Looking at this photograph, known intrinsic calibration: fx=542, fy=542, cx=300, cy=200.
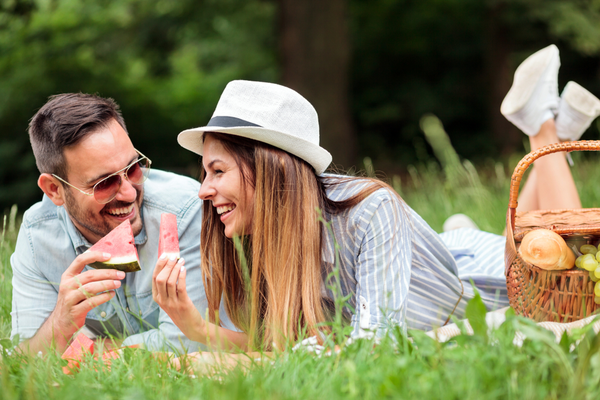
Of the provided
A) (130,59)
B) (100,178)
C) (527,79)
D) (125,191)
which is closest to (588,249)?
(527,79)

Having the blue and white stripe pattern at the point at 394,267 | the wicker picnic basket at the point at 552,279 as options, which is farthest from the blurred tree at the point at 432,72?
the wicker picnic basket at the point at 552,279

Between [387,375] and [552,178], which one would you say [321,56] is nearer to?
[552,178]

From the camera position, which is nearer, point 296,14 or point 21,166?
point 296,14

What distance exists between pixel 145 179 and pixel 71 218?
452mm

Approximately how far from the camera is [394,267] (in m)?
2.41

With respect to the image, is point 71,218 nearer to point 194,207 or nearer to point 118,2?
point 194,207

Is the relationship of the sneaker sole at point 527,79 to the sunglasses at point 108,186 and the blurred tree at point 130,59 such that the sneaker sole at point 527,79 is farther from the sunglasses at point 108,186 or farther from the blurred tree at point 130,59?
the blurred tree at point 130,59

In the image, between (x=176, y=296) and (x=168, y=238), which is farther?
(x=168, y=238)

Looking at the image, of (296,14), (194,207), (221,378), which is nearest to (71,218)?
(194,207)

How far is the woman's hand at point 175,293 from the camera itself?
90.6 inches

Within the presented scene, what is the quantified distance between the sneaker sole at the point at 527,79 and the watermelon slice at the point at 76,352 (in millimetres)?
2922

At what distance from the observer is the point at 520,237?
8.66 feet

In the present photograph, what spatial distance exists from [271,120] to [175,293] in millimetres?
876

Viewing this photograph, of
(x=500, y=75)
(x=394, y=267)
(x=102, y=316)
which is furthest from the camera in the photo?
(x=500, y=75)
